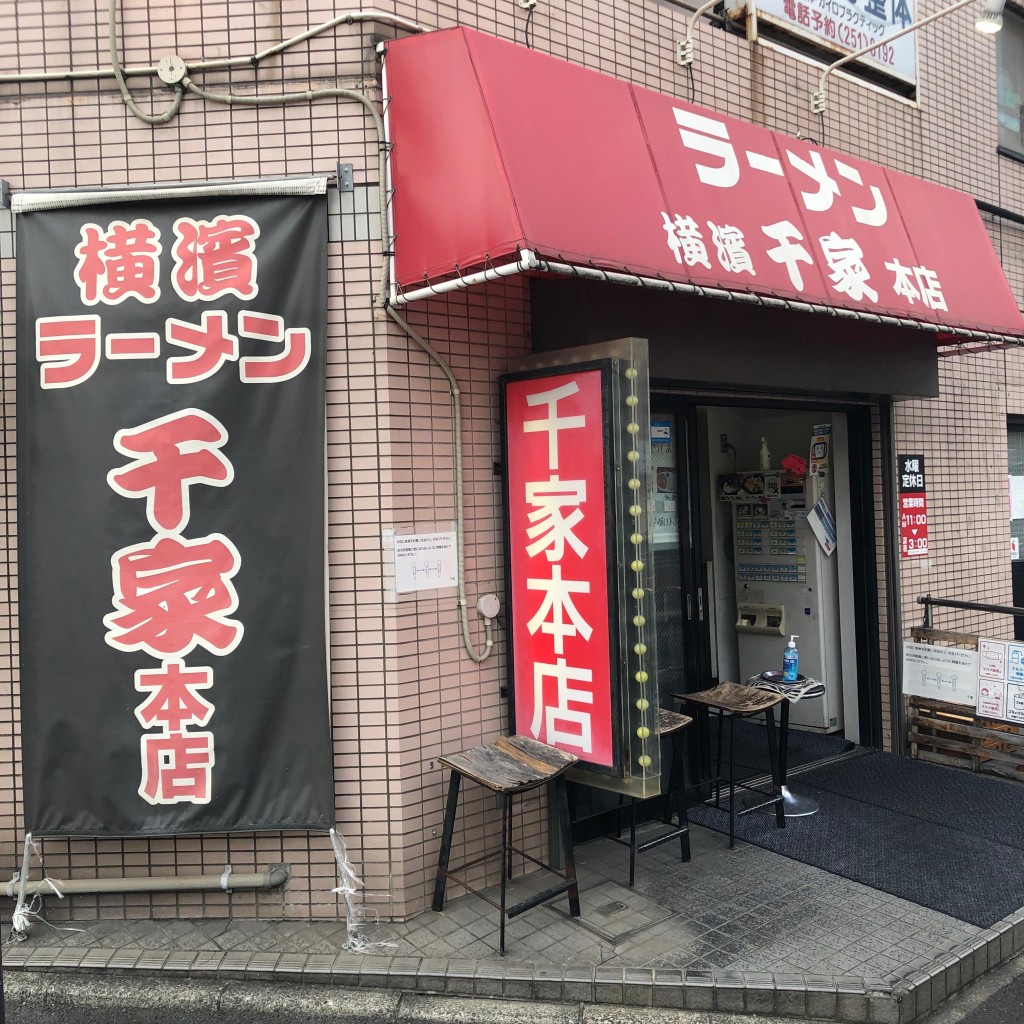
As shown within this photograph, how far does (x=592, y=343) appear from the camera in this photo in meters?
4.83

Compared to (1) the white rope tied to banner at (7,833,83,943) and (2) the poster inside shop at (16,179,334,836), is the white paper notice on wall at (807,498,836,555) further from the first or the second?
(1) the white rope tied to banner at (7,833,83,943)

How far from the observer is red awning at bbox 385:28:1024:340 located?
412 centimetres

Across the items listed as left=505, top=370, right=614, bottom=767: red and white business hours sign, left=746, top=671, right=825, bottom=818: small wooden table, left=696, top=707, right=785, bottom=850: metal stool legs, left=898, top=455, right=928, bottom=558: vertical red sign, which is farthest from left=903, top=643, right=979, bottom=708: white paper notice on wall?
left=505, top=370, right=614, bottom=767: red and white business hours sign

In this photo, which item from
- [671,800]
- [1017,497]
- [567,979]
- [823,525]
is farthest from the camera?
[1017,497]

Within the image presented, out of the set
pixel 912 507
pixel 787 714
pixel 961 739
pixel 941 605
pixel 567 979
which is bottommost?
pixel 567 979

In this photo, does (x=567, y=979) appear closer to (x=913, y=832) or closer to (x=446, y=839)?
(x=446, y=839)

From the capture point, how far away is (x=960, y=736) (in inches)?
276

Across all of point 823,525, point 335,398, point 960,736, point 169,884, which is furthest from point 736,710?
point 169,884

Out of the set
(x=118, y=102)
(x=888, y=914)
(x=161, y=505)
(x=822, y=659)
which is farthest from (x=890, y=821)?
(x=118, y=102)

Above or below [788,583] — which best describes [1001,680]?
below

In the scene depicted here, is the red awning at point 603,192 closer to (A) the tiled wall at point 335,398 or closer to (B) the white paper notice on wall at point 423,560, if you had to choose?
(A) the tiled wall at point 335,398

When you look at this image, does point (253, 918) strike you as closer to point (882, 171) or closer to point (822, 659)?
point (822, 659)

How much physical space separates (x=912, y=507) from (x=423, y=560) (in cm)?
470

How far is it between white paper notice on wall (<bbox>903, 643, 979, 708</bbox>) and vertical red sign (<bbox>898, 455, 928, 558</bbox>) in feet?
2.71
